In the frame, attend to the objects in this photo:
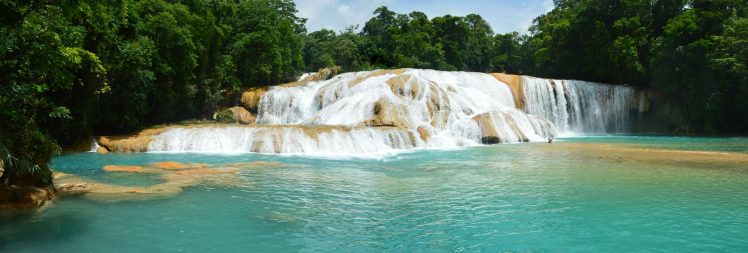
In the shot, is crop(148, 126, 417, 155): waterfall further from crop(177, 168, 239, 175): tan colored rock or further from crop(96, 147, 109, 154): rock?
crop(177, 168, 239, 175): tan colored rock

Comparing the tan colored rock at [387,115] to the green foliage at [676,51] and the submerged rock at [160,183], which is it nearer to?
the submerged rock at [160,183]

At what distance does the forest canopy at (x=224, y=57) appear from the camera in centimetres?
888

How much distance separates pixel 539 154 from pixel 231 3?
21.4m

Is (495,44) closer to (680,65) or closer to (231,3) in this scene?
(680,65)

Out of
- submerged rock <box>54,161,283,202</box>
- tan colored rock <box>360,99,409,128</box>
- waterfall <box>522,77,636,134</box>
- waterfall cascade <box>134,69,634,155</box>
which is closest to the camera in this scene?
submerged rock <box>54,161,283,202</box>

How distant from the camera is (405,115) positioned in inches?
998

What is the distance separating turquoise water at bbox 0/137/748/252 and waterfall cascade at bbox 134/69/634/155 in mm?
6910

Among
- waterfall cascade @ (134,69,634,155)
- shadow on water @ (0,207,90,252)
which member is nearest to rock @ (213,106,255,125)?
waterfall cascade @ (134,69,634,155)

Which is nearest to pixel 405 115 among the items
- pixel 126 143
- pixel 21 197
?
pixel 126 143

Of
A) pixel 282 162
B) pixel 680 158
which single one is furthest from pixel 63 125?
pixel 680 158

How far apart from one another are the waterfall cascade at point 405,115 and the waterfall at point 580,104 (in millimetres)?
64

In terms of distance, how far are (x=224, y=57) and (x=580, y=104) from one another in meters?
22.7

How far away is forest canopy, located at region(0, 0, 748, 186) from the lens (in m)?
8.88

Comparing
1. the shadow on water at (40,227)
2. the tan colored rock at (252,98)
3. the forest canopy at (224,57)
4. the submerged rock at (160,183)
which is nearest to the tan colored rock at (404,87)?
the tan colored rock at (252,98)
